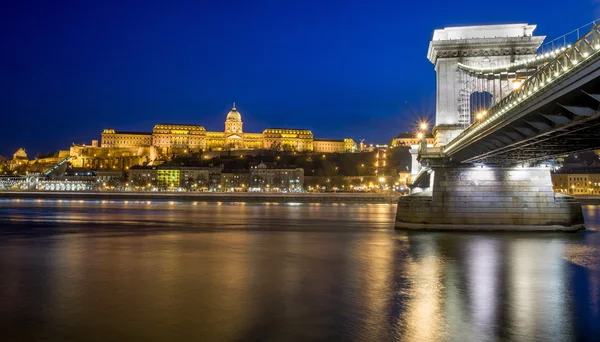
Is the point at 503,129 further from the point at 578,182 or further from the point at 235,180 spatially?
the point at 235,180

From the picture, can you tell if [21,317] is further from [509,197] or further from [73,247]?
[509,197]

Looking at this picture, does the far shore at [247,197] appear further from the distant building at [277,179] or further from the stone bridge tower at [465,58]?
the stone bridge tower at [465,58]

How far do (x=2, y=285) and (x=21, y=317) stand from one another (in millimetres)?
4915

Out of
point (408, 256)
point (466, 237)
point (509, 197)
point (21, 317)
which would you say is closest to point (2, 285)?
point (21, 317)

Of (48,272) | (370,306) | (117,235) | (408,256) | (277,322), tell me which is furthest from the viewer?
(117,235)

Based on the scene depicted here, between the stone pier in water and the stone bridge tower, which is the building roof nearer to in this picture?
the stone bridge tower

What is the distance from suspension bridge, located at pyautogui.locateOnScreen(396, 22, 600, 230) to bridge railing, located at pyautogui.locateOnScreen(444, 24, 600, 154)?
35 millimetres

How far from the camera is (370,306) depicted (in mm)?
14297

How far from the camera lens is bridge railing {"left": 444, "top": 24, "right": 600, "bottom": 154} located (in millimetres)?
12820

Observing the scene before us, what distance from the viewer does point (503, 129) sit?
21.8m

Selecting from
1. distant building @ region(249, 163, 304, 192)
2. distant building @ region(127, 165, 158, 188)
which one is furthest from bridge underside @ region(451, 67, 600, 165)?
distant building @ region(127, 165, 158, 188)

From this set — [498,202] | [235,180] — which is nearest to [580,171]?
[235,180]

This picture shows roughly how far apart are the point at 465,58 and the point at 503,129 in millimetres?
15521

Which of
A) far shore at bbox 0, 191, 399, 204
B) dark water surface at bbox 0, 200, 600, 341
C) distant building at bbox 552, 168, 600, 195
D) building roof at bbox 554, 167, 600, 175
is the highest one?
building roof at bbox 554, 167, 600, 175
